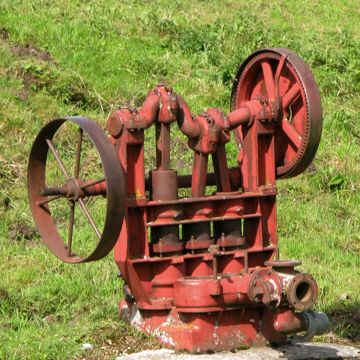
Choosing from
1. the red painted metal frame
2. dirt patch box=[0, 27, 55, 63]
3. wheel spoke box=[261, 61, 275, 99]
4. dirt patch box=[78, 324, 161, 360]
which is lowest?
dirt patch box=[78, 324, 161, 360]

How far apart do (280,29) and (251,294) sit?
9.64m

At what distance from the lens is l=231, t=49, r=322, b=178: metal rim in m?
6.54

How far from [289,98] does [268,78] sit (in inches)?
9.6

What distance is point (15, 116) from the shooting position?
11.0 meters

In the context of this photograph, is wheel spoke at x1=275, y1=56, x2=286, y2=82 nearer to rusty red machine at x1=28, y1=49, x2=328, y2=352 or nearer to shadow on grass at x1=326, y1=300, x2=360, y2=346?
rusty red machine at x1=28, y1=49, x2=328, y2=352

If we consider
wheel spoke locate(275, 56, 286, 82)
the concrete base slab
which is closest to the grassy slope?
the concrete base slab

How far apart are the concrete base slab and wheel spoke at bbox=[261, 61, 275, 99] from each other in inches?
64.8

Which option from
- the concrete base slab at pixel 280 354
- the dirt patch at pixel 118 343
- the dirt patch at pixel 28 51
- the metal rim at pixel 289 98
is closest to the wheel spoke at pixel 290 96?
the metal rim at pixel 289 98

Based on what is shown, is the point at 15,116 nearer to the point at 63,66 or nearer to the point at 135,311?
the point at 63,66

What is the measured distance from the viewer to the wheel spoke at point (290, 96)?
22.0ft

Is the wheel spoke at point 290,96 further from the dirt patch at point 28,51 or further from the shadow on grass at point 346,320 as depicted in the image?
the dirt patch at point 28,51

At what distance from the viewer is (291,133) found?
6723 millimetres

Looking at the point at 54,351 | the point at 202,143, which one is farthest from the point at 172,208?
the point at 54,351

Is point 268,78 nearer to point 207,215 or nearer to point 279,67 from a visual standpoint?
point 279,67
